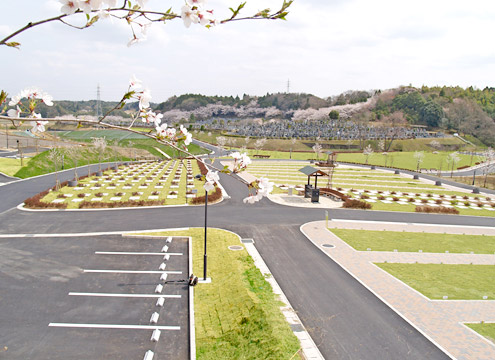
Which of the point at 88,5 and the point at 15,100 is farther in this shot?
the point at 15,100

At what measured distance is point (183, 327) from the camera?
10.4 metres

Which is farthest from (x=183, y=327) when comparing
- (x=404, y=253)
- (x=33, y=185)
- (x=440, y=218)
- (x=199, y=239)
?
(x=33, y=185)

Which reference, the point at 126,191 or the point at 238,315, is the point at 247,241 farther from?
the point at 126,191

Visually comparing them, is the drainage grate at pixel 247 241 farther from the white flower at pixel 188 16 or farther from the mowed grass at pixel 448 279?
the white flower at pixel 188 16

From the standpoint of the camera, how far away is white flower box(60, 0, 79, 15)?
2.50 meters

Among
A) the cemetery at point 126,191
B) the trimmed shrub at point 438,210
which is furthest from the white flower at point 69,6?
the trimmed shrub at point 438,210

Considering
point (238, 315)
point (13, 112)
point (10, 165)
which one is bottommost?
point (238, 315)

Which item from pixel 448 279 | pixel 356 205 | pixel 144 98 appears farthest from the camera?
pixel 356 205

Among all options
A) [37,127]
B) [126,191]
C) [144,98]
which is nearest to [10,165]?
[126,191]

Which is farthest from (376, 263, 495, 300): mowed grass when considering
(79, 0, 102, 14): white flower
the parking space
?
(79, 0, 102, 14): white flower

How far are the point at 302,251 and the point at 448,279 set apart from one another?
257 inches

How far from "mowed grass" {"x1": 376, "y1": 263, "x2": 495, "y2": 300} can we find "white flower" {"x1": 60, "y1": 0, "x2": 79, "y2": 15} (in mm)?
14209

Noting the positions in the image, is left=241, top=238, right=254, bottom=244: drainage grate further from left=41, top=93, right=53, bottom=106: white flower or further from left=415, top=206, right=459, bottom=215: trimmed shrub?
left=415, top=206, right=459, bottom=215: trimmed shrub

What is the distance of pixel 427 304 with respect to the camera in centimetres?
1195
